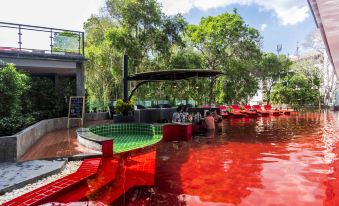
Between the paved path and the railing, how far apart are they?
733cm

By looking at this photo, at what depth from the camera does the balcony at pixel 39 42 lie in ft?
34.7

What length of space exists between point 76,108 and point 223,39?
1441 cm

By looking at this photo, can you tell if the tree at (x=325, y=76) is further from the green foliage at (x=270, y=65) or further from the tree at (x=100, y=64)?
the tree at (x=100, y=64)

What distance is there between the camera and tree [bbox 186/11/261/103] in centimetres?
2111

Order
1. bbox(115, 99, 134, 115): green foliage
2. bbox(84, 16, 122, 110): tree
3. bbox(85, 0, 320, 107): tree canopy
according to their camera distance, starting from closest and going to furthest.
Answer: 1. bbox(115, 99, 134, 115): green foliage
2. bbox(85, 0, 320, 107): tree canopy
3. bbox(84, 16, 122, 110): tree

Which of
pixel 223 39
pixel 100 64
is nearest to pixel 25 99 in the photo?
pixel 100 64

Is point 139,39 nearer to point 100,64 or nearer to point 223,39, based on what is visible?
point 100,64

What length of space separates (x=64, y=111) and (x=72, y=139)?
4401mm

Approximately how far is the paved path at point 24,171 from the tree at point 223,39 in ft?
56.8

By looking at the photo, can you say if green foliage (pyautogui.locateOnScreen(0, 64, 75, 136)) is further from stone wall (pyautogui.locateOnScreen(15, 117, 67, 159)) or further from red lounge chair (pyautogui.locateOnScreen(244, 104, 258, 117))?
red lounge chair (pyautogui.locateOnScreen(244, 104, 258, 117))

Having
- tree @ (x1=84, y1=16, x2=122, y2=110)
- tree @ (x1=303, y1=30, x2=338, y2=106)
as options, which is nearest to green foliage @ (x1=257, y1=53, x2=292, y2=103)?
tree @ (x1=303, y1=30, x2=338, y2=106)

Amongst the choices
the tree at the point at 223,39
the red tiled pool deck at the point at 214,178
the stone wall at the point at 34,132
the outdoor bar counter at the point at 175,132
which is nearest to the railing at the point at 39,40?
the stone wall at the point at 34,132

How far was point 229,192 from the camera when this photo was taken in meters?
4.44

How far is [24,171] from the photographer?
4.74 m
